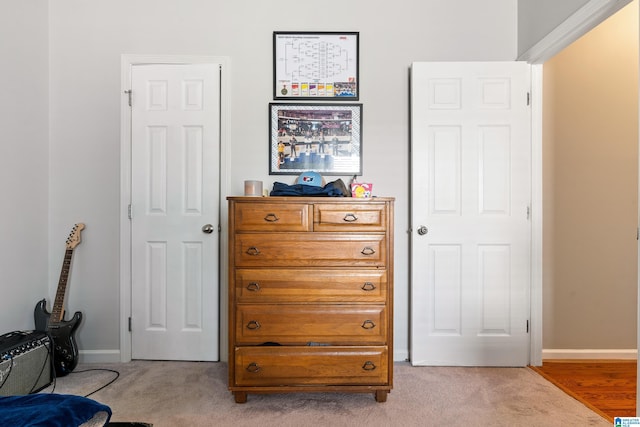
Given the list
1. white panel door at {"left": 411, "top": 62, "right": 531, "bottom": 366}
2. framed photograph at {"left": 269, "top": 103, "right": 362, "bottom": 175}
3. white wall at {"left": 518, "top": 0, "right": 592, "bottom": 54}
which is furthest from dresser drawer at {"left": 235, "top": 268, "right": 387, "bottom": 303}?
white wall at {"left": 518, "top": 0, "right": 592, "bottom": 54}

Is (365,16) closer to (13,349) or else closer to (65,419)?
(65,419)

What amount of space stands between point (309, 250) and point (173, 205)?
49.1 inches

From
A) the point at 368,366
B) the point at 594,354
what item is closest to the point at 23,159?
the point at 368,366

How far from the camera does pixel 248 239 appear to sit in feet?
7.13

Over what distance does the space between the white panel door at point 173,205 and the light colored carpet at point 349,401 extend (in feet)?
1.18

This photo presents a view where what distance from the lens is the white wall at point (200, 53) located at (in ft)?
9.36

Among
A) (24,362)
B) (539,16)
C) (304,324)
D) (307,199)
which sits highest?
(539,16)

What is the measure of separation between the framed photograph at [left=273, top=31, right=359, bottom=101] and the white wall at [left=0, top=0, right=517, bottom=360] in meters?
0.07

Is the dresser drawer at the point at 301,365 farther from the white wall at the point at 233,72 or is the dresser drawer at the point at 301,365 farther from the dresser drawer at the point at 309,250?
the white wall at the point at 233,72

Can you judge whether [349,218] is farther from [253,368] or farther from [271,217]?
[253,368]

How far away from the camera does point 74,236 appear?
2.77m

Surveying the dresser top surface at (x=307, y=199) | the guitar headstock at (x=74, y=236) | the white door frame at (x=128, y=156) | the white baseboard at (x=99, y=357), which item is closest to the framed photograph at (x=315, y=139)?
the white door frame at (x=128, y=156)

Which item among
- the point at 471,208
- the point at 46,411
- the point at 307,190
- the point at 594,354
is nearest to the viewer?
the point at 46,411

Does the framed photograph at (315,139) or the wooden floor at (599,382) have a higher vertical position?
the framed photograph at (315,139)
